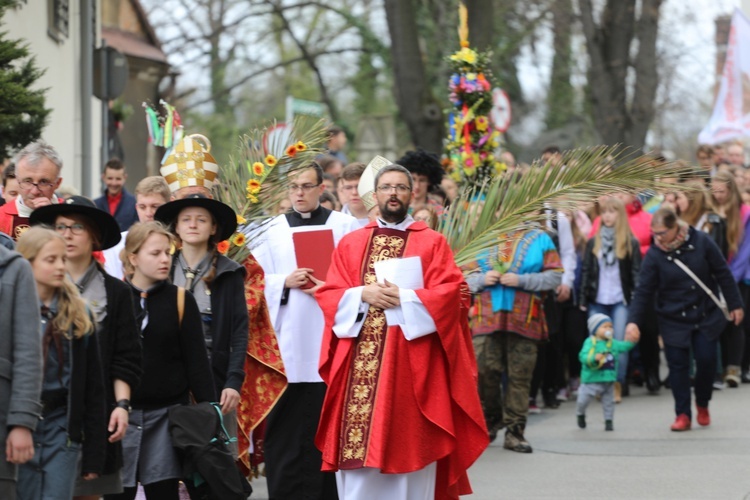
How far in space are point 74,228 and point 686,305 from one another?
6710 mm

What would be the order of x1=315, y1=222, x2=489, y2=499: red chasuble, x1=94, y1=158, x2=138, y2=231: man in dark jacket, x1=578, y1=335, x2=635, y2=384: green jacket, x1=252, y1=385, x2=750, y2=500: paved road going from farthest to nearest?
x1=94, y1=158, x2=138, y2=231: man in dark jacket < x1=578, y1=335, x2=635, y2=384: green jacket < x1=252, y1=385, x2=750, y2=500: paved road < x1=315, y1=222, x2=489, y2=499: red chasuble

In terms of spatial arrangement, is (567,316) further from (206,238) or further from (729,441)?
(206,238)

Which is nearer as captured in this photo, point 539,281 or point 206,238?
point 206,238

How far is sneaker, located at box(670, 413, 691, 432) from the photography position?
11906 millimetres

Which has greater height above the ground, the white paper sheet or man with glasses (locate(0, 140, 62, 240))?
man with glasses (locate(0, 140, 62, 240))

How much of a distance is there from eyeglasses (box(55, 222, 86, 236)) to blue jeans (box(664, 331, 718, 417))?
660 centimetres

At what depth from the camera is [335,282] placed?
794cm

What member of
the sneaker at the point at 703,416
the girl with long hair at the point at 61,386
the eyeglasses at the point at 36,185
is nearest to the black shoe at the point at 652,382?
the sneaker at the point at 703,416

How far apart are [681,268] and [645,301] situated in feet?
1.32

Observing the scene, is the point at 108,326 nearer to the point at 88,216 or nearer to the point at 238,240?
the point at 88,216

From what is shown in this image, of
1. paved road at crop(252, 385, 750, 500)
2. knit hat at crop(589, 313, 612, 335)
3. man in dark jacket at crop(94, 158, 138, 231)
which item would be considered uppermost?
man in dark jacket at crop(94, 158, 138, 231)

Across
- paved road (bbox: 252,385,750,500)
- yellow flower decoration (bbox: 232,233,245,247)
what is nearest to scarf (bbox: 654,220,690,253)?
paved road (bbox: 252,385,750,500)

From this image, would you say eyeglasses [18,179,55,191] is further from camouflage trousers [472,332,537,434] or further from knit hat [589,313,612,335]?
knit hat [589,313,612,335]

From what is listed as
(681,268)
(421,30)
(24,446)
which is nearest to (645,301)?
(681,268)
